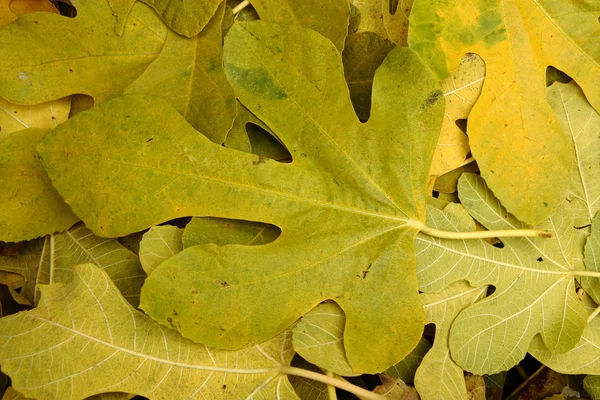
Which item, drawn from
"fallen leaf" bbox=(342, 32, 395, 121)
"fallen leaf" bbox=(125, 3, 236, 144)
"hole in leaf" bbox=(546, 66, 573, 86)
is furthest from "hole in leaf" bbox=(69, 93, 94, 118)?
"hole in leaf" bbox=(546, 66, 573, 86)

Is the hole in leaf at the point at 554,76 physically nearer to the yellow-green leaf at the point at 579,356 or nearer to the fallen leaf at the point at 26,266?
the yellow-green leaf at the point at 579,356

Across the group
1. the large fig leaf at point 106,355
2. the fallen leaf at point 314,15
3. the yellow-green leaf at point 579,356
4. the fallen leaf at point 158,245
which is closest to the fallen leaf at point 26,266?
the large fig leaf at point 106,355

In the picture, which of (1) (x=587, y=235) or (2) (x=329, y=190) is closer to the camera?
(2) (x=329, y=190)

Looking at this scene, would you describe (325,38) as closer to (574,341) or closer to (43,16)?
(43,16)

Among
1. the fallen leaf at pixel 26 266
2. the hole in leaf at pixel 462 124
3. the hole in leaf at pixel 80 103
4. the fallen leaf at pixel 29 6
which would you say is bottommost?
the fallen leaf at pixel 26 266

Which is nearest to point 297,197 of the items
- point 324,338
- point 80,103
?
point 324,338

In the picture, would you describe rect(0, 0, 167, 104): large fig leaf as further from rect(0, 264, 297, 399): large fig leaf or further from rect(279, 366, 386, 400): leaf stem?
rect(279, 366, 386, 400): leaf stem

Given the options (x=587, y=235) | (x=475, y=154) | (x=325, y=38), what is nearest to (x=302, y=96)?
(x=325, y=38)

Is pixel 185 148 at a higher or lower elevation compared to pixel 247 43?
lower
